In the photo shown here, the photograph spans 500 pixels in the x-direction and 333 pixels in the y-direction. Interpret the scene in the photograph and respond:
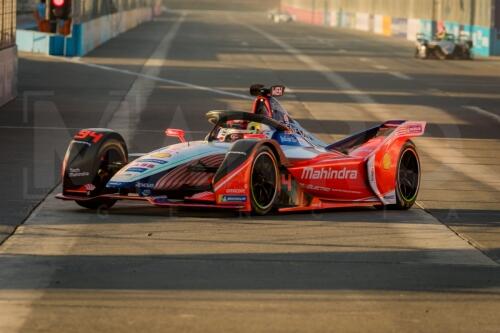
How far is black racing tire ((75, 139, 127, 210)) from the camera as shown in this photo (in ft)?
43.5

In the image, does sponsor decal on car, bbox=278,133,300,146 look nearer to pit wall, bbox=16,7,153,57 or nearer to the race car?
pit wall, bbox=16,7,153,57

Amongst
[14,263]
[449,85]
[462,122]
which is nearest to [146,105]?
[462,122]

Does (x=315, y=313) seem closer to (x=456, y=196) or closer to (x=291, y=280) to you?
(x=291, y=280)

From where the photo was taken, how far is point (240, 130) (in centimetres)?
1400

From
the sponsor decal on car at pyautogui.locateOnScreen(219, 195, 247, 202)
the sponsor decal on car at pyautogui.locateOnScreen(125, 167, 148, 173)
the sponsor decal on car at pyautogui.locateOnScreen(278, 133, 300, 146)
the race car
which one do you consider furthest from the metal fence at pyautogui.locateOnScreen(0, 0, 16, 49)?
the race car

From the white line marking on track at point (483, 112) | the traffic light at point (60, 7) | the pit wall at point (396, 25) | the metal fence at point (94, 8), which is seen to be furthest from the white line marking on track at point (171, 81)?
the pit wall at point (396, 25)

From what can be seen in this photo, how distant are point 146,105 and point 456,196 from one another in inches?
592

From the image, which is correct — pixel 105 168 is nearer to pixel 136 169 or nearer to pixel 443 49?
pixel 136 169

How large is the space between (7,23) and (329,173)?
17.7 metres

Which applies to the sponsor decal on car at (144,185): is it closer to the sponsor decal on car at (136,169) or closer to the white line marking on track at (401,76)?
the sponsor decal on car at (136,169)

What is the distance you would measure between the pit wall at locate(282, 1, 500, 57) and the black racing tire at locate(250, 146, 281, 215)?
52979 millimetres

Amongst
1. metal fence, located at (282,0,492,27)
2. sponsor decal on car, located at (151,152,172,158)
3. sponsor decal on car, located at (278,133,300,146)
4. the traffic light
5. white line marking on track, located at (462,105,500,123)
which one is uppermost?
metal fence, located at (282,0,492,27)

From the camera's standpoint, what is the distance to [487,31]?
216 feet

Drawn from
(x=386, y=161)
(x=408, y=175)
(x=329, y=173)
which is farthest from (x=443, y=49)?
(x=329, y=173)
